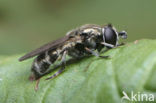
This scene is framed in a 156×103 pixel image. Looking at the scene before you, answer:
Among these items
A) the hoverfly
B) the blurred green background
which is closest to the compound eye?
the hoverfly

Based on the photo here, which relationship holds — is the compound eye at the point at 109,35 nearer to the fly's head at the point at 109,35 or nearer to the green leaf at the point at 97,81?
the fly's head at the point at 109,35

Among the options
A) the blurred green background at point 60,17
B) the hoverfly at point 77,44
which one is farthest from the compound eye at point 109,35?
the blurred green background at point 60,17

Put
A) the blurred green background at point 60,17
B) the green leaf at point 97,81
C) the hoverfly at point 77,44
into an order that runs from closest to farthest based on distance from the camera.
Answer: the green leaf at point 97,81
the hoverfly at point 77,44
the blurred green background at point 60,17

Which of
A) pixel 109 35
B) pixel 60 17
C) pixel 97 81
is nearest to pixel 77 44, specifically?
pixel 109 35

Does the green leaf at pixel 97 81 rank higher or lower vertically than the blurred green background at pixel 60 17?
higher

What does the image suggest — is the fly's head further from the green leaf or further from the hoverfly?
the green leaf

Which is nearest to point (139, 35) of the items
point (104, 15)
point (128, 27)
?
point (128, 27)
